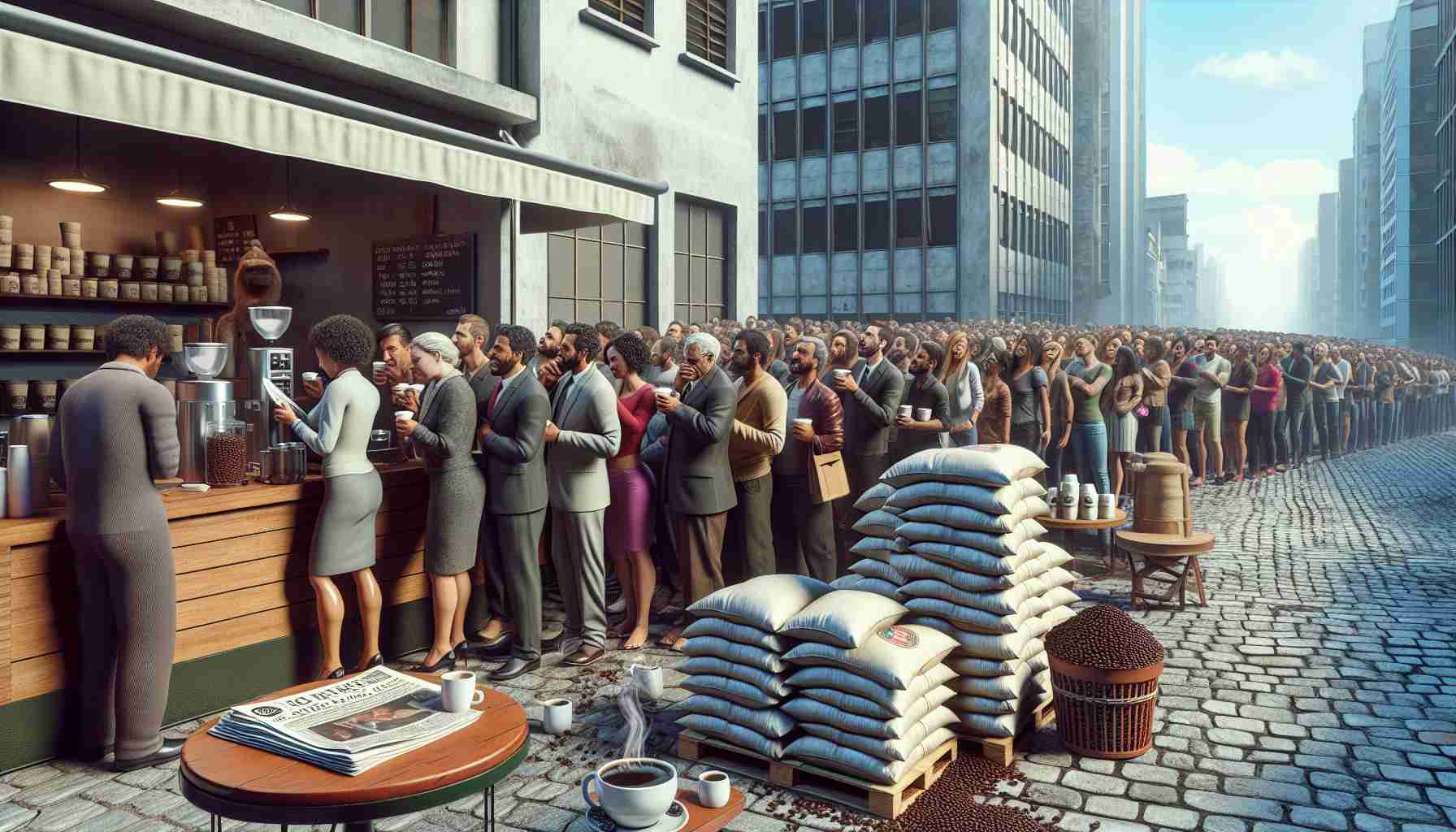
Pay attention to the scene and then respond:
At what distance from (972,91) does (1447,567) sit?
28.2 m

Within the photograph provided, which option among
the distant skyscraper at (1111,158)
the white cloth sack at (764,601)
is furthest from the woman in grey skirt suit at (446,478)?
the distant skyscraper at (1111,158)

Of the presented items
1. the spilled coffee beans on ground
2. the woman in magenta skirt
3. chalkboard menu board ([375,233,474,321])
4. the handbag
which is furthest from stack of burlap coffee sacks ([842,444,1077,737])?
chalkboard menu board ([375,233,474,321])

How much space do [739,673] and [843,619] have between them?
1.93ft

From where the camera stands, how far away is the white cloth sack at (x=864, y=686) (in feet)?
14.9

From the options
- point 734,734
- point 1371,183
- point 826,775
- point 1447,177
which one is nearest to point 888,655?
point 826,775

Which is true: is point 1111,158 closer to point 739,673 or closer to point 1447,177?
point 1447,177

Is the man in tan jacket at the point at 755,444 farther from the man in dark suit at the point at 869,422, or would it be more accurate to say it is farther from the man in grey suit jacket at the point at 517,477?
the man in grey suit jacket at the point at 517,477

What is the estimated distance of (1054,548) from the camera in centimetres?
586

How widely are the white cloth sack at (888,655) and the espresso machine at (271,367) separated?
341 cm

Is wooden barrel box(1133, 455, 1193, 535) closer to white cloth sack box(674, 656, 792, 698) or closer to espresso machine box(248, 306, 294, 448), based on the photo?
white cloth sack box(674, 656, 792, 698)

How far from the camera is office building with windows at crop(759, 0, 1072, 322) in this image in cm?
3525

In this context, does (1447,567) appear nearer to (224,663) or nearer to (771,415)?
(771,415)

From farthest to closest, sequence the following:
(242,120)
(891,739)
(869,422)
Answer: (869,422) → (242,120) → (891,739)

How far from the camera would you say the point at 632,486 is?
7020 millimetres
